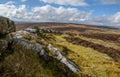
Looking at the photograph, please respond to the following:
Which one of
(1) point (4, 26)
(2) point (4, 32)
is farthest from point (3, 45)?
(1) point (4, 26)

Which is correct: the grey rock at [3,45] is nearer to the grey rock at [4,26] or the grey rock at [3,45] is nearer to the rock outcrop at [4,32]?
the rock outcrop at [4,32]

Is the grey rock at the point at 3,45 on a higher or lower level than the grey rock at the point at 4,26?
lower

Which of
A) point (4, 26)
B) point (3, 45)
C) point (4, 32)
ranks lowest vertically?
point (3, 45)

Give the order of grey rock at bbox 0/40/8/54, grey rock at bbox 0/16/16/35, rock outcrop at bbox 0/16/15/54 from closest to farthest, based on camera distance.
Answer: grey rock at bbox 0/40/8/54 → rock outcrop at bbox 0/16/15/54 → grey rock at bbox 0/16/16/35

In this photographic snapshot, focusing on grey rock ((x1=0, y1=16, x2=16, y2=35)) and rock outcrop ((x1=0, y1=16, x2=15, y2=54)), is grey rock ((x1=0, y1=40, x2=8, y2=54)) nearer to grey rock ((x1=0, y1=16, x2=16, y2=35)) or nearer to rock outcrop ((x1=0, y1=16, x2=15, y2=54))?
rock outcrop ((x1=0, y1=16, x2=15, y2=54))

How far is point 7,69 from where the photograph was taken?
1182cm

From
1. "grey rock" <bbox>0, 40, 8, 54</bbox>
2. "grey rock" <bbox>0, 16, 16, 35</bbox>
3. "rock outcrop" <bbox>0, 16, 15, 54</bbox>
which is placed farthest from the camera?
"grey rock" <bbox>0, 16, 16, 35</bbox>

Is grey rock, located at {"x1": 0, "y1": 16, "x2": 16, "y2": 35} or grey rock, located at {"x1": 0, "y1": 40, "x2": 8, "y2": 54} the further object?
grey rock, located at {"x1": 0, "y1": 16, "x2": 16, "y2": 35}

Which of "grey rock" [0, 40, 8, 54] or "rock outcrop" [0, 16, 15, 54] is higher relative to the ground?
"rock outcrop" [0, 16, 15, 54]

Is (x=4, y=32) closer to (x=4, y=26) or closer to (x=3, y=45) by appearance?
(x=4, y=26)

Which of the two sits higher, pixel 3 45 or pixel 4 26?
pixel 4 26

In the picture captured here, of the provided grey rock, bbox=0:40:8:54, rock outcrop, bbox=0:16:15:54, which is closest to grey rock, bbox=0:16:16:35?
rock outcrop, bbox=0:16:15:54

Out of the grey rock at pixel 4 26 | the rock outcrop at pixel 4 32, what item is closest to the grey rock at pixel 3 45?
the rock outcrop at pixel 4 32

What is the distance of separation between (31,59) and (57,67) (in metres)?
3.86
